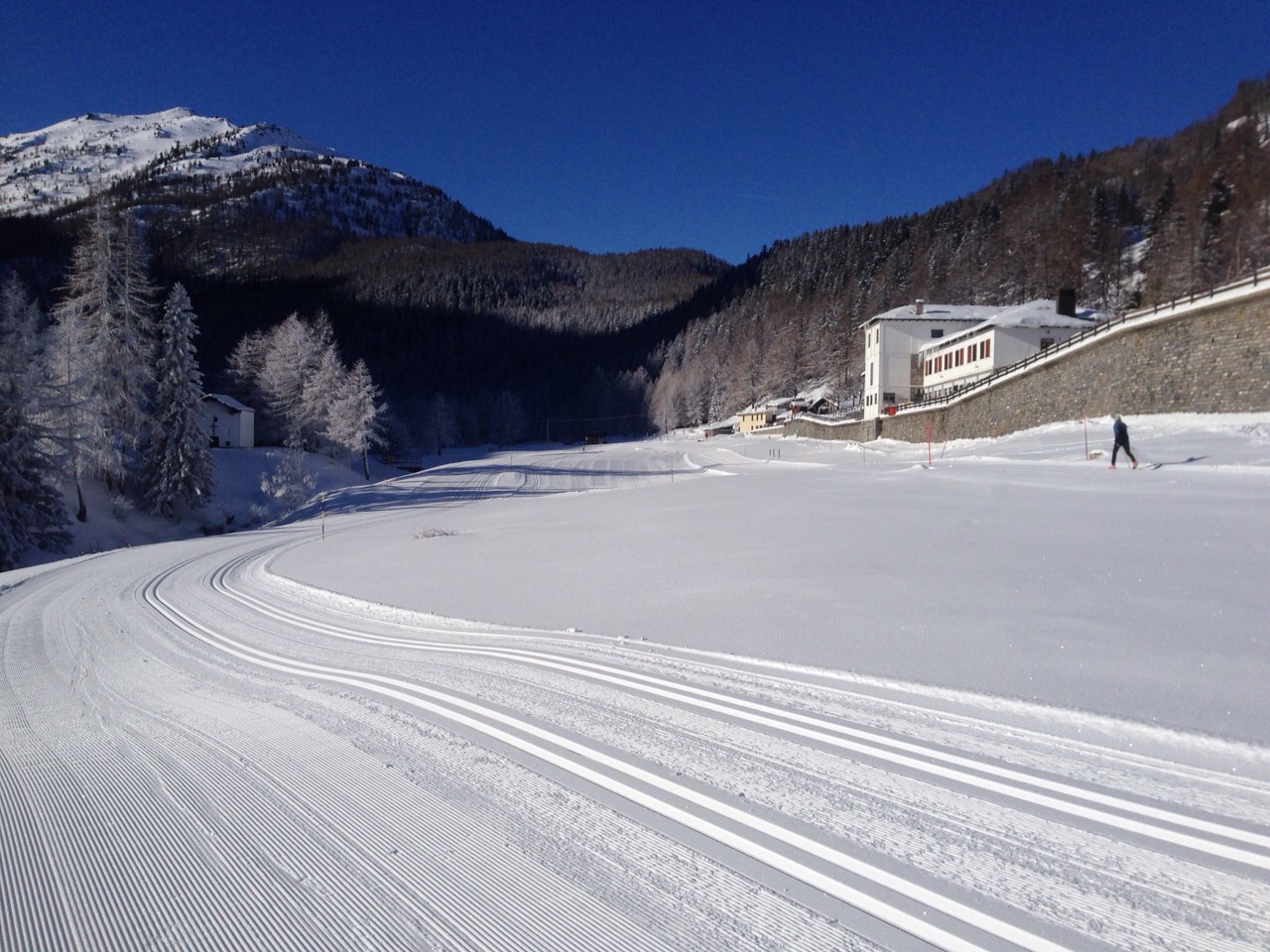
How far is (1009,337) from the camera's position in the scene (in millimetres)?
43625

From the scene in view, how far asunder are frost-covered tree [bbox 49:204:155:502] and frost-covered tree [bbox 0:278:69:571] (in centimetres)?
167

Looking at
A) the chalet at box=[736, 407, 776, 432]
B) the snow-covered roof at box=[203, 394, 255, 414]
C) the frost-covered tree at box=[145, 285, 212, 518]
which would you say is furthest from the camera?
Answer: the chalet at box=[736, 407, 776, 432]

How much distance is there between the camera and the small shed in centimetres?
5494

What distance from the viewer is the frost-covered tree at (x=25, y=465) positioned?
27406 mm

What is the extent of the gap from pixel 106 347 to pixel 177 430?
5.91m

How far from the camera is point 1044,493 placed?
1482 cm

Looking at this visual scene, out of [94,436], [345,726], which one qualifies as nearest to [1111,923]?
[345,726]

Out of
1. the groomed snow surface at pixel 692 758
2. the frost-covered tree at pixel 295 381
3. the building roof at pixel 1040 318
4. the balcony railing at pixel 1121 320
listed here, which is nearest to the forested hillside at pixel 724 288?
the building roof at pixel 1040 318

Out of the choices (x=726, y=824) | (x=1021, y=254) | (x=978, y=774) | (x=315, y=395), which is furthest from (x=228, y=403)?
(x=1021, y=254)

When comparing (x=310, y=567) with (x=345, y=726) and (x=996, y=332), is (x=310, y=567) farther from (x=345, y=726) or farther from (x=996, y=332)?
(x=996, y=332)

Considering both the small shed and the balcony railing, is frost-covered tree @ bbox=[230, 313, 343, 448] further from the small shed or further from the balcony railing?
the balcony railing

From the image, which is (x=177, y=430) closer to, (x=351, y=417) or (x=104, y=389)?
(x=104, y=389)

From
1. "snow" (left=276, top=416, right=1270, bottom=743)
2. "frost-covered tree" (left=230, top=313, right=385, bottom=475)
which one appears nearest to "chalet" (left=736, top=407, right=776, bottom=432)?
"frost-covered tree" (left=230, top=313, right=385, bottom=475)

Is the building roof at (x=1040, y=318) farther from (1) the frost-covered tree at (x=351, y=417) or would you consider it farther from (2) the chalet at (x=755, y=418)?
(1) the frost-covered tree at (x=351, y=417)
